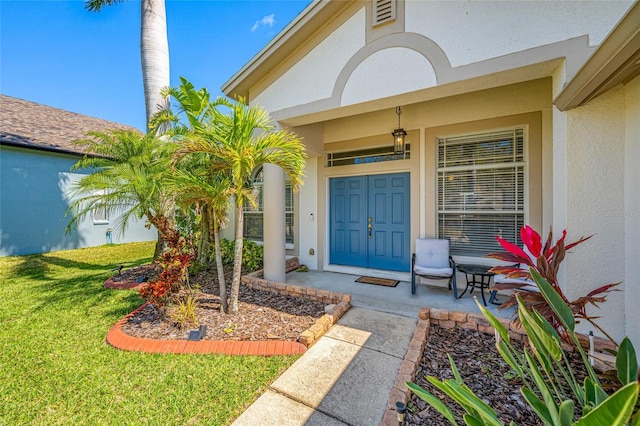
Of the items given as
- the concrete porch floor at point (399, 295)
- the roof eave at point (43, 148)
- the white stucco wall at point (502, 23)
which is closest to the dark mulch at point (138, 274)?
the concrete porch floor at point (399, 295)

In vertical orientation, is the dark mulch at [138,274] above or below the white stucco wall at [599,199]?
below

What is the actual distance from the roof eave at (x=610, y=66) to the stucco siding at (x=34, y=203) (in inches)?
589

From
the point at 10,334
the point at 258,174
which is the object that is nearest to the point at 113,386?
the point at 10,334

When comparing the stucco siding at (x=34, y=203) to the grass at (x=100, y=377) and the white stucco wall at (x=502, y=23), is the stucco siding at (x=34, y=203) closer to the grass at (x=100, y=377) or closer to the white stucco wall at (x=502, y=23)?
the grass at (x=100, y=377)

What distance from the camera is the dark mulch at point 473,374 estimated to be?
2326mm

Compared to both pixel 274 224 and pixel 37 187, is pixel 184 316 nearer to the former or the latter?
pixel 274 224

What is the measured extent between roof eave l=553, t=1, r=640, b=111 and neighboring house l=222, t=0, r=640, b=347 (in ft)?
0.05

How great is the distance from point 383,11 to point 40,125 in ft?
48.8

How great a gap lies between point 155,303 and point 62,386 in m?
1.30

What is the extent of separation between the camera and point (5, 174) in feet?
30.3

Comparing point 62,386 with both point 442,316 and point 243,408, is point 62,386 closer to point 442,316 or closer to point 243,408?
point 243,408

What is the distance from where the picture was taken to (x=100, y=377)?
2881mm

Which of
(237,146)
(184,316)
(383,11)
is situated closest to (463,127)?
(383,11)

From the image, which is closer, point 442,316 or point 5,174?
point 442,316
